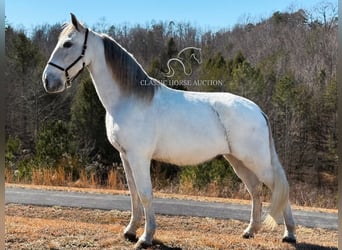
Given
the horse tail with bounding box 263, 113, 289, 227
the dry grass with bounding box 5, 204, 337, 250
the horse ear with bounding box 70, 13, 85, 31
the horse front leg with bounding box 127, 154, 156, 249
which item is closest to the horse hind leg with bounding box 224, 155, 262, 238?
the dry grass with bounding box 5, 204, 337, 250

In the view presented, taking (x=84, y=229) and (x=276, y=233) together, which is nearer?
(x=84, y=229)

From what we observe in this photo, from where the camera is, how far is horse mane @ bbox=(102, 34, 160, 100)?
3816 millimetres

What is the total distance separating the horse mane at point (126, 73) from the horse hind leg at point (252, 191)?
3.92 feet

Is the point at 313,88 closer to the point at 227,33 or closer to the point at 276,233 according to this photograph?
the point at 227,33

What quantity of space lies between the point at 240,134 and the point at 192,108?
526 mm

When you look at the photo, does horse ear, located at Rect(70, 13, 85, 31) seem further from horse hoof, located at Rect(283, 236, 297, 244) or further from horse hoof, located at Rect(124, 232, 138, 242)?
horse hoof, located at Rect(283, 236, 297, 244)

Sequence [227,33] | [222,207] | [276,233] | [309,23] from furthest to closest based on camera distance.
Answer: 1. [227,33]
2. [309,23]
3. [222,207]
4. [276,233]

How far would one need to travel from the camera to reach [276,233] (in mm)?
4672

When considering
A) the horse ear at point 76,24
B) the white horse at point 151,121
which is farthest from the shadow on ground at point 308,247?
the horse ear at point 76,24

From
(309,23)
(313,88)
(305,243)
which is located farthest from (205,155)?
(313,88)

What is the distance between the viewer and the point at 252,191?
431 cm

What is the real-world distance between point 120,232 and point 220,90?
3849mm

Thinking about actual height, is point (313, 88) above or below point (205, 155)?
above

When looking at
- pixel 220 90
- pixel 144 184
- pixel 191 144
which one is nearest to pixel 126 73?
pixel 191 144
